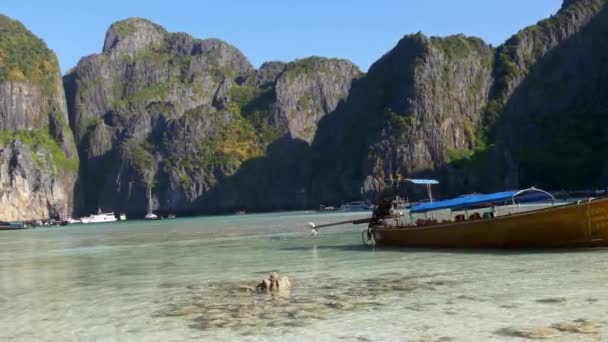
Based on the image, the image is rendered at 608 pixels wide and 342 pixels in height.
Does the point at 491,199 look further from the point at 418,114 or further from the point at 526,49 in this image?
the point at 526,49

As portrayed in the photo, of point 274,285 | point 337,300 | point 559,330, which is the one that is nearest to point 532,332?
point 559,330

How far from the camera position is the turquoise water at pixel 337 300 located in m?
11.9

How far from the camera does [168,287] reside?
2008 centimetres

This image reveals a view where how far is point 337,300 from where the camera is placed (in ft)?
50.7

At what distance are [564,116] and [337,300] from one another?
159 meters

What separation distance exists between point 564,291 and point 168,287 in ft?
39.0

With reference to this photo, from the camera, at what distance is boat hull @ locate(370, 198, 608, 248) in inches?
878

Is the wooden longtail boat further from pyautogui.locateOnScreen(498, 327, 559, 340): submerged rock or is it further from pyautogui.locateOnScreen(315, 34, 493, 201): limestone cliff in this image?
pyautogui.locateOnScreen(315, 34, 493, 201): limestone cliff

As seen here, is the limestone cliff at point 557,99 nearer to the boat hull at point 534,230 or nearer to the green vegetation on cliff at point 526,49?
the green vegetation on cliff at point 526,49

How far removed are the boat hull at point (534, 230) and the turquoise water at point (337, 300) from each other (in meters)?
0.83

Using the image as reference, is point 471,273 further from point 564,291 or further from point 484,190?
point 484,190

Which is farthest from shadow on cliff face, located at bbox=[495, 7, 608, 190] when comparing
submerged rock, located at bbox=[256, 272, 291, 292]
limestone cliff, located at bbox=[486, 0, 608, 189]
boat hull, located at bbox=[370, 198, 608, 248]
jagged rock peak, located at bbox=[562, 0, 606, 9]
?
submerged rock, located at bbox=[256, 272, 291, 292]

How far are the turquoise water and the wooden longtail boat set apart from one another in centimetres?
86

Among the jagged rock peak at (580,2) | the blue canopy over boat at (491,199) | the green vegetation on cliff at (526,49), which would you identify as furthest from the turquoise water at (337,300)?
the jagged rock peak at (580,2)
